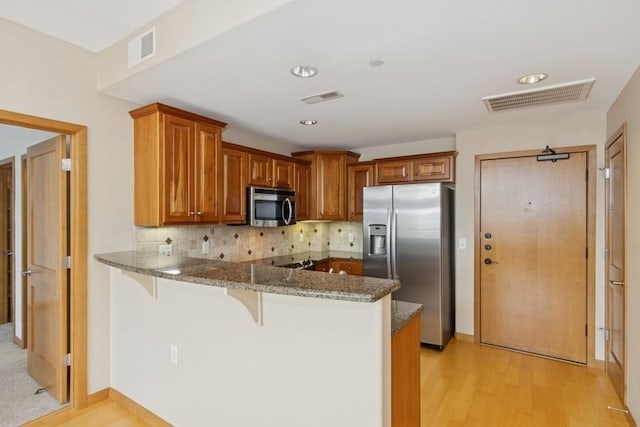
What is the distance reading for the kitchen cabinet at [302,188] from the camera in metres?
4.48

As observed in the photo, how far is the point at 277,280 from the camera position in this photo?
1.56 m

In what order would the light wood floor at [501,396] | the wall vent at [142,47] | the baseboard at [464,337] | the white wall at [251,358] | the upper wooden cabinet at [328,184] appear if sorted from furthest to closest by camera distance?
the upper wooden cabinet at [328,184] < the baseboard at [464,337] < the light wood floor at [501,396] < the wall vent at [142,47] < the white wall at [251,358]

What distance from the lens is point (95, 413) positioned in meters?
2.52

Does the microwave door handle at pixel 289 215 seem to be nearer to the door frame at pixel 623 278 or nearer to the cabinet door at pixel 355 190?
the cabinet door at pixel 355 190

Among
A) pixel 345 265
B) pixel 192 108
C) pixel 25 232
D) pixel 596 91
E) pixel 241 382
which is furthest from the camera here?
pixel 345 265

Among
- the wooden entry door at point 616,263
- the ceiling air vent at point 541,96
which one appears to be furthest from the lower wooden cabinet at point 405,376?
the ceiling air vent at point 541,96

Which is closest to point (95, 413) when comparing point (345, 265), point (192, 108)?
point (192, 108)

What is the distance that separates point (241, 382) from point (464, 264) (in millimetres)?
2983

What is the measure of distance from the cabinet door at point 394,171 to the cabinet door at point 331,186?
1.71 feet

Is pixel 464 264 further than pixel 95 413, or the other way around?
pixel 464 264

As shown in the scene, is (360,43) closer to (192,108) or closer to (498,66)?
(498,66)

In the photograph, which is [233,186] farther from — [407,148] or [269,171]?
[407,148]

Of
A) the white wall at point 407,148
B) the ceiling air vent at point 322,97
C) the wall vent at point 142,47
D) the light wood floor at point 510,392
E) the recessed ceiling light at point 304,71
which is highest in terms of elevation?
the wall vent at point 142,47

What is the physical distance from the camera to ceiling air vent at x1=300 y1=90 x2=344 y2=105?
2.75 meters
